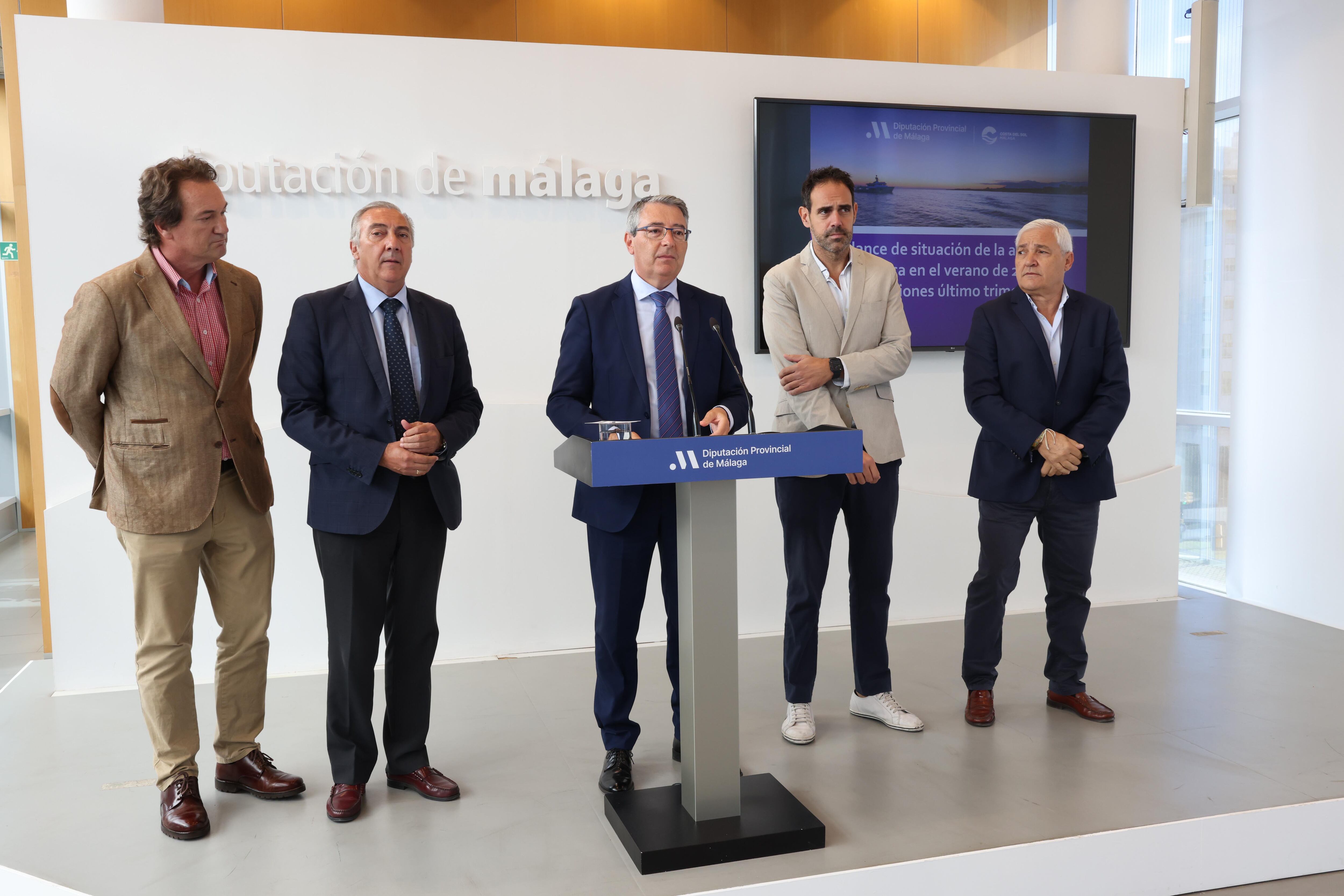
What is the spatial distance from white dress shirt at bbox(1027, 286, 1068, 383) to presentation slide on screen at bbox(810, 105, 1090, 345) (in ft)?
4.54

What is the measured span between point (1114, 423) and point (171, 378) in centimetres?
302

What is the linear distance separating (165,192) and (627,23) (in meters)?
3.72

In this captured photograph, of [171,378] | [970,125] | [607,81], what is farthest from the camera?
[970,125]

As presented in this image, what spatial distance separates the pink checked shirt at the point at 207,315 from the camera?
287 cm

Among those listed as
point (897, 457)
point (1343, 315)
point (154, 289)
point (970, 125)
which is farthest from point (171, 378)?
point (1343, 315)

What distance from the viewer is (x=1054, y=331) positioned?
141 inches

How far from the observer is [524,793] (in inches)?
120

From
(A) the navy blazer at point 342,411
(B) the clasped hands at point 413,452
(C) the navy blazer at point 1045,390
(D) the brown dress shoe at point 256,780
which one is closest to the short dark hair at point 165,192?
(A) the navy blazer at point 342,411

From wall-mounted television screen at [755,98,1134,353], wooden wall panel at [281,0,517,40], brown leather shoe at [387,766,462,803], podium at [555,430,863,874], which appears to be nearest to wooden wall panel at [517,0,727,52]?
wooden wall panel at [281,0,517,40]

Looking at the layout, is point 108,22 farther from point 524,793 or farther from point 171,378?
point 524,793

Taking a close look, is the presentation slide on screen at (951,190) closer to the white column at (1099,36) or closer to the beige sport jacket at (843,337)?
the white column at (1099,36)

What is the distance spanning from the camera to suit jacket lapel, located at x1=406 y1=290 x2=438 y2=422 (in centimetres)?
295

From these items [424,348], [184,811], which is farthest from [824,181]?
[184,811]

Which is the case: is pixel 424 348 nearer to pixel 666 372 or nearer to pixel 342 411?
pixel 342 411
